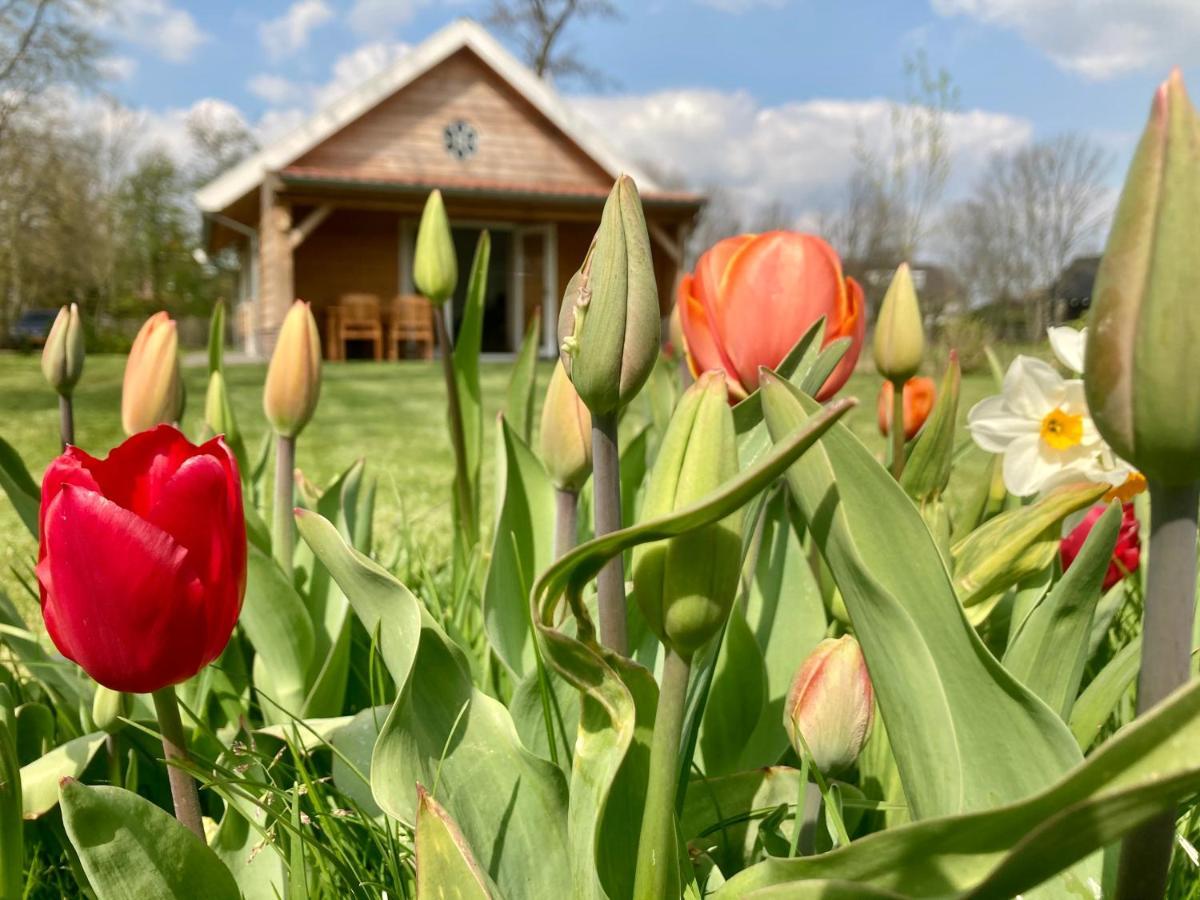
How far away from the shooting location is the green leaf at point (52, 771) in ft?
2.45

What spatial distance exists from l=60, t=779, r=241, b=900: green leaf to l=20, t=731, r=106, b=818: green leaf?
0.84 feet

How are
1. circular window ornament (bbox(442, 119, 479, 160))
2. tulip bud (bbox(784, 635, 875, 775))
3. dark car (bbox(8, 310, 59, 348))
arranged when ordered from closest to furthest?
tulip bud (bbox(784, 635, 875, 775))
circular window ornament (bbox(442, 119, 479, 160))
dark car (bbox(8, 310, 59, 348))

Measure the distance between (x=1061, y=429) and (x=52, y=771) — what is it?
900 mm

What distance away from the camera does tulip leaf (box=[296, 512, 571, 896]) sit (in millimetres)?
568

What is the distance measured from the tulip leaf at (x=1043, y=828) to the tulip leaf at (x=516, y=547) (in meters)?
0.43

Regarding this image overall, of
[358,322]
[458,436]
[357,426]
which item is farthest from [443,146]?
[458,436]

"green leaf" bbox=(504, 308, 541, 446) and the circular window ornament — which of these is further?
the circular window ornament

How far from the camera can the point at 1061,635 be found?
2.06 ft

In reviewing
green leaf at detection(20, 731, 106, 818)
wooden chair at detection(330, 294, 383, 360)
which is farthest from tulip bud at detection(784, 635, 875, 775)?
wooden chair at detection(330, 294, 383, 360)

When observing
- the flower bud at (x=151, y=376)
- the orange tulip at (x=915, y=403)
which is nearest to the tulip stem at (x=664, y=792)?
the flower bud at (x=151, y=376)

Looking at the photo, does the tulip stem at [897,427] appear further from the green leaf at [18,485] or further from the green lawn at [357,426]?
the green lawn at [357,426]

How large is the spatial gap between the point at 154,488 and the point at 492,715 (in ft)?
0.74

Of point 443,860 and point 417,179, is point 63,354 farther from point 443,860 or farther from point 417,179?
point 417,179

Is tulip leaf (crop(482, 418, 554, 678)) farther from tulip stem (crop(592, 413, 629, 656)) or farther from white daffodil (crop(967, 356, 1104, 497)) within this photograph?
white daffodil (crop(967, 356, 1104, 497))
